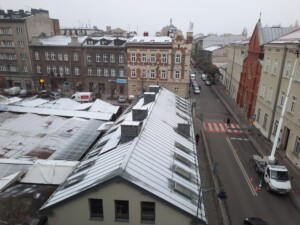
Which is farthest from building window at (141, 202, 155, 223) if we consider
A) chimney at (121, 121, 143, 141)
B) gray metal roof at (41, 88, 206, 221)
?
chimney at (121, 121, 143, 141)

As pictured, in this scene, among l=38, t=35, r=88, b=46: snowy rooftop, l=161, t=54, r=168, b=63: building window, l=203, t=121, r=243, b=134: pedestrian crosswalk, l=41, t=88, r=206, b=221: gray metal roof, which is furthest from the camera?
l=38, t=35, r=88, b=46: snowy rooftop

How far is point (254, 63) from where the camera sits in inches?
1508

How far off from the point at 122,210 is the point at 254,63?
113 feet

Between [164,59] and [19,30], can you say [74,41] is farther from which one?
[164,59]

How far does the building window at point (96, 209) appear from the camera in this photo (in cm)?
1220

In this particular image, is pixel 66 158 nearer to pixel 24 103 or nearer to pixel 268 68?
pixel 24 103

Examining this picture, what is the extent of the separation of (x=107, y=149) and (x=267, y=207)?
13850mm

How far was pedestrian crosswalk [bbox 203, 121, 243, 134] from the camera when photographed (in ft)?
116

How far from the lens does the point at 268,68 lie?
32750mm

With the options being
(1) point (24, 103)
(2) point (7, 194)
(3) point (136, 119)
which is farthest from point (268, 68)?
(1) point (24, 103)

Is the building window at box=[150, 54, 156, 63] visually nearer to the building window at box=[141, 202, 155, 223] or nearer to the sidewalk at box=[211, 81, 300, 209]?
the sidewalk at box=[211, 81, 300, 209]

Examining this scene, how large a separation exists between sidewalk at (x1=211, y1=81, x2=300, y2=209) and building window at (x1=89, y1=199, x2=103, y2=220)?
16.1 metres

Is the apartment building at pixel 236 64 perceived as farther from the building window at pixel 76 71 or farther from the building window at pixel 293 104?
the building window at pixel 76 71

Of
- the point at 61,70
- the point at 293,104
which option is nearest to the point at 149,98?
the point at 293,104
